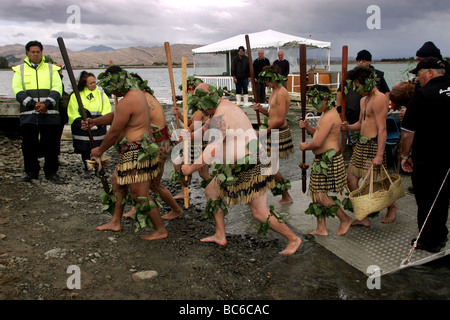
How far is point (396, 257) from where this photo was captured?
4.07 m

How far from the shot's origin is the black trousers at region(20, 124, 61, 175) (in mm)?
6727

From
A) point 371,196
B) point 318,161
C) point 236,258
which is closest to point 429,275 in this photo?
point 371,196

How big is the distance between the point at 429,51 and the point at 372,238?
291cm

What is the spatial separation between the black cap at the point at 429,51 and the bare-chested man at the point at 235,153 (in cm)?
312

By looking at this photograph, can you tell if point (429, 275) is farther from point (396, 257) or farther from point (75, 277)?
point (75, 277)

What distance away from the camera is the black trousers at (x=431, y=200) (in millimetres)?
3889

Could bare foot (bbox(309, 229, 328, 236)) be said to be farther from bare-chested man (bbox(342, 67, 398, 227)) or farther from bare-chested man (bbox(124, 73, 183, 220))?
bare-chested man (bbox(124, 73, 183, 220))

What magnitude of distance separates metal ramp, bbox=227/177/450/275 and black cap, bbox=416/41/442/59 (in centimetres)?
218

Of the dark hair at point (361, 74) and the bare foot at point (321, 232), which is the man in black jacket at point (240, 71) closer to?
the dark hair at point (361, 74)

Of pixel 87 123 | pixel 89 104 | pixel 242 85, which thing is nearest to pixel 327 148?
pixel 87 123

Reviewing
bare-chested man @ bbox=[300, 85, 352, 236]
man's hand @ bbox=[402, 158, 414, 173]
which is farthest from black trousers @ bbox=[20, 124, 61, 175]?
man's hand @ bbox=[402, 158, 414, 173]

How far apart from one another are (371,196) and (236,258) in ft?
5.85

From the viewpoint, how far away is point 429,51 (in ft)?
17.6

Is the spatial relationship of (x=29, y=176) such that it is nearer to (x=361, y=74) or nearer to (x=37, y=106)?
(x=37, y=106)
